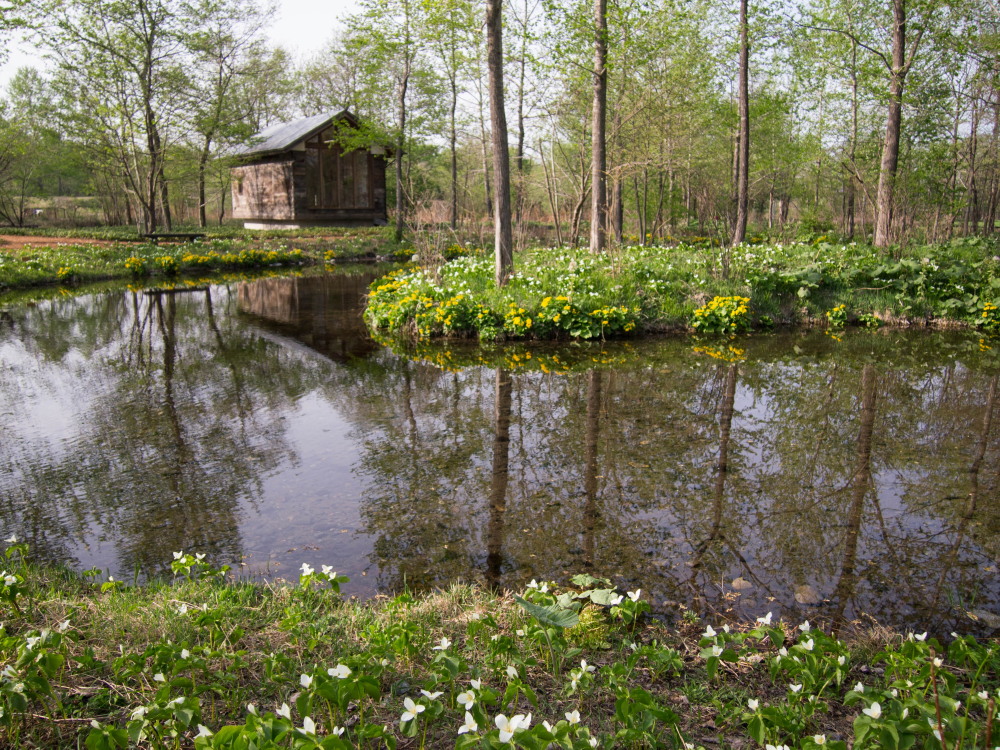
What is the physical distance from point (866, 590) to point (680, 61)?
18772 mm

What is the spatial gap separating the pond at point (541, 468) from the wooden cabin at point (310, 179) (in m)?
23.8

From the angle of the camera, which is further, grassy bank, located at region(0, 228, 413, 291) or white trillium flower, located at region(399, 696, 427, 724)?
grassy bank, located at region(0, 228, 413, 291)

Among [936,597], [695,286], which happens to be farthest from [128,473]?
[695,286]

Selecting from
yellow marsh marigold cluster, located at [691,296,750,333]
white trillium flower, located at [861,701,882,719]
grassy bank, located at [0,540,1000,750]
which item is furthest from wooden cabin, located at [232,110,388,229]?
white trillium flower, located at [861,701,882,719]

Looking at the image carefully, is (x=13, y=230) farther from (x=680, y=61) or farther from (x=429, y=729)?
(x=429, y=729)

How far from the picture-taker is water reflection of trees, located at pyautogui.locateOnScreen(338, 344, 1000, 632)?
163 inches

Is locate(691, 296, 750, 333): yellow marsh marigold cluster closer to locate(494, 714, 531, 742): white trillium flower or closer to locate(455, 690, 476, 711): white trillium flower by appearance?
locate(455, 690, 476, 711): white trillium flower

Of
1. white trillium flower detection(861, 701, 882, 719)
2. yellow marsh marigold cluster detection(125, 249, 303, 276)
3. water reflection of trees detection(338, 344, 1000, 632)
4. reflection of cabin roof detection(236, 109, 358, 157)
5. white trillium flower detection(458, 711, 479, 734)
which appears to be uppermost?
reflection of cabin roof detection(236, 109, 358, 157)

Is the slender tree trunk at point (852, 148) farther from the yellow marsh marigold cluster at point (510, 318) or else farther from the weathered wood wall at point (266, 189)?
the weathered wood wall at point (266, 189)

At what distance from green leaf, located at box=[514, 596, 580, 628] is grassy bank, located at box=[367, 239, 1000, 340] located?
7960 mm

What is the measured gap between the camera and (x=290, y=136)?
32875 millimetres

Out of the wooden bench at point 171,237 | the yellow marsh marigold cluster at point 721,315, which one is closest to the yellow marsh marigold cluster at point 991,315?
the yellow marsh marigold cluster at point 721,315

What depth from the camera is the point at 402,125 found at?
2841 cm

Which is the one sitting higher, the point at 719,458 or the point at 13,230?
the point at 13,230
